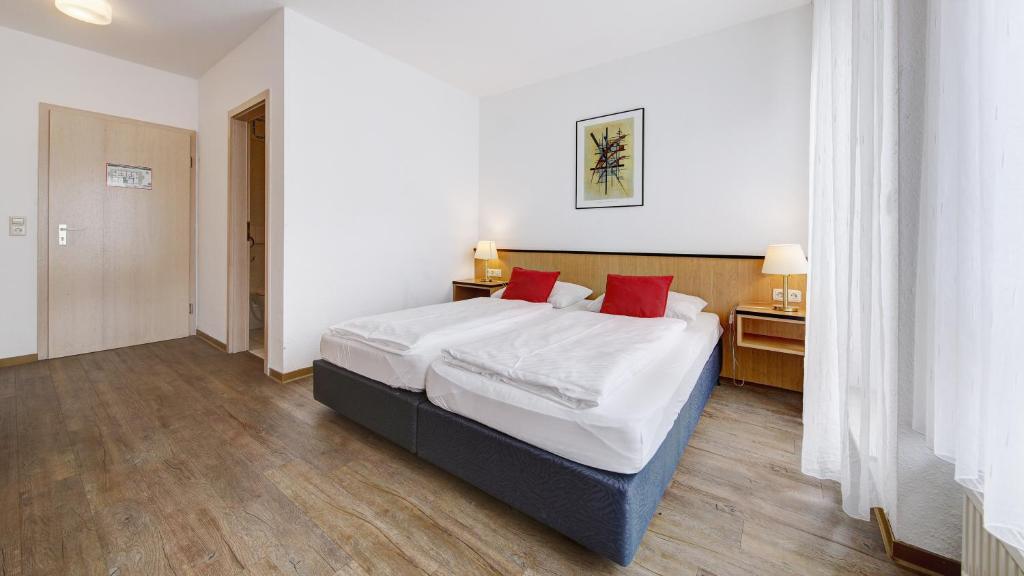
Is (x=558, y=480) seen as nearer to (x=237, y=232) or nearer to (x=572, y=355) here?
(x=572, y=355)

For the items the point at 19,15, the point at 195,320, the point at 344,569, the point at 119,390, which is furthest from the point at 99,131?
the point at 344,569

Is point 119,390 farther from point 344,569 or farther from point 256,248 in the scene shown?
point 344,569

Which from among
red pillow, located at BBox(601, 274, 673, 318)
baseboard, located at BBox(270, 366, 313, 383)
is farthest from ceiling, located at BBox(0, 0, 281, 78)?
red pillow, located at BBox(601, 274, 673, 318)

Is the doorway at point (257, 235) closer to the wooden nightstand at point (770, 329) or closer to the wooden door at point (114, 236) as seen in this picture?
the wooden door at point (114, 236)

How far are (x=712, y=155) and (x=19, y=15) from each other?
18.0ft

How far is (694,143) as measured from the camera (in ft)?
10.8

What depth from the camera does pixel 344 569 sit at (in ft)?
4.16

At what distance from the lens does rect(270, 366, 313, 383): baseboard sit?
9.78 ft

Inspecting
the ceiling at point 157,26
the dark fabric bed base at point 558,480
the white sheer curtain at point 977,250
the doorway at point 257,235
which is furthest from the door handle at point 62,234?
the white sheer curtain at point 977,250

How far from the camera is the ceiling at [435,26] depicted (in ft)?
9.36

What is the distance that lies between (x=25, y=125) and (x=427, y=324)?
12.9 feet

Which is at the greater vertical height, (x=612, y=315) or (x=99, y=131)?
(x=99, y=131)

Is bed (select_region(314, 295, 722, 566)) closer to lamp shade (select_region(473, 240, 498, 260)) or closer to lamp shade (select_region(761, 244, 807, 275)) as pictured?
lamp shade (select_region(761, 244, 807, 275))

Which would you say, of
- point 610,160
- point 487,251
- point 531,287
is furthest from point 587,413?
point 487,251
